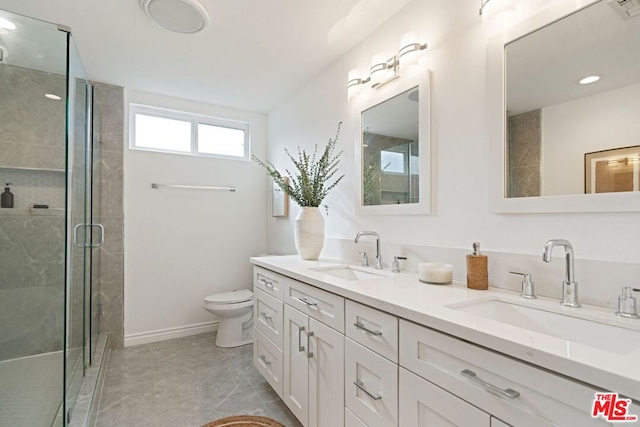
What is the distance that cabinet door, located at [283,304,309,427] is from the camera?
153cm

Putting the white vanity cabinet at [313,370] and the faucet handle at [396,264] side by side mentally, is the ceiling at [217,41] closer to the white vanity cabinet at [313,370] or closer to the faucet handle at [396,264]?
the faucet handle at [396,264]

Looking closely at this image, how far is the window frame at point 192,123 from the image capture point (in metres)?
2.93

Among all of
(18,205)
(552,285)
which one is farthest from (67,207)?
(552,285)

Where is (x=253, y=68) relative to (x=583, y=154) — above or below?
above

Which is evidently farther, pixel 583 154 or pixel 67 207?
pixel 67 207

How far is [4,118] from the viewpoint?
2221mm

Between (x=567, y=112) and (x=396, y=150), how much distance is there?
0.84m

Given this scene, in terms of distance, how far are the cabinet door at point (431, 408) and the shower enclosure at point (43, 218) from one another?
1862 millimetres

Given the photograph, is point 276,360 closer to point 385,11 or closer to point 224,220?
point 224,220

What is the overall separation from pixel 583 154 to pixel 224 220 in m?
2.99

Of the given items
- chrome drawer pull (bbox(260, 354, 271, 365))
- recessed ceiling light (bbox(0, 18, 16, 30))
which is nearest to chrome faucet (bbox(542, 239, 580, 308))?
chrome drawer pull (bbox(260, 354, 271, 365))

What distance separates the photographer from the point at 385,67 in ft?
5.96

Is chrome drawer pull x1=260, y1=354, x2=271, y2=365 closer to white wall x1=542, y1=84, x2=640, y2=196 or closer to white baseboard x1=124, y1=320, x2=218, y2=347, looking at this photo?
white baseboard x1=124, y1=320, x2=218, y2=347

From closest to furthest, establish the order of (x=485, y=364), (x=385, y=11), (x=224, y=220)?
(x=485, y=364), (x=385, y=11), (x=224, y=220)
